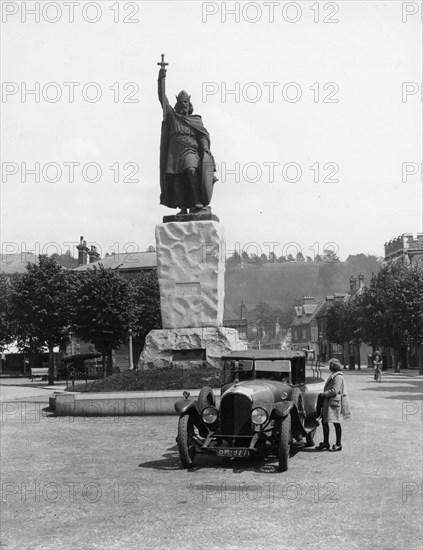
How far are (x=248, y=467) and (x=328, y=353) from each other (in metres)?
84.0

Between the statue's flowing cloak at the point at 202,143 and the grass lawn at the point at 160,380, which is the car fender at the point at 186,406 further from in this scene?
the statue's flowing cloak at the point at 202,143

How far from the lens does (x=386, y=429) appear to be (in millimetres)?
14055

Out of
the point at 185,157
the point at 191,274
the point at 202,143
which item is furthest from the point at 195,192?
the point at 191,274

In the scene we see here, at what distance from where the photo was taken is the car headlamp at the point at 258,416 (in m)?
9.99

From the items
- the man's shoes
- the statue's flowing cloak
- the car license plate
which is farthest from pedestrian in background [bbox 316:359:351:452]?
the statue's flowing cloak

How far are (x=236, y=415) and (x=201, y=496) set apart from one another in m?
2.03

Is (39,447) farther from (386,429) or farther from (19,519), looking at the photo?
(386,429)

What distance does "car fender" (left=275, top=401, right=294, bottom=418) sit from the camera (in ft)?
33.0

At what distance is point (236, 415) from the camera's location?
10.3 m

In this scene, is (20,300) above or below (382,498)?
above

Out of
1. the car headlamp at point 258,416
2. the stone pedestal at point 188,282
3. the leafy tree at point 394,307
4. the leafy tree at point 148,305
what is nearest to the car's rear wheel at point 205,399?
the car headlamp at point 258,416

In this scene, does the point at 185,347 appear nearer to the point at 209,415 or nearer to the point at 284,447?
the point at 209,415

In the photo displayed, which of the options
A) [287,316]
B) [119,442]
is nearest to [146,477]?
[119,442]

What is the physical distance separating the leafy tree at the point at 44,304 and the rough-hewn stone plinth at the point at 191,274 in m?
18.7
